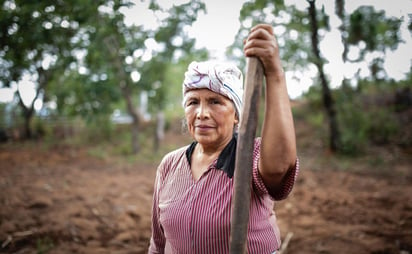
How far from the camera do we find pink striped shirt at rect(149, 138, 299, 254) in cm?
123

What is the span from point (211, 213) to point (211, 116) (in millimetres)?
429

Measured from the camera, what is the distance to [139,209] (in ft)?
16.5

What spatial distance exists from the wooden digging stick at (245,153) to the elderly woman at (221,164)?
0.04 meters

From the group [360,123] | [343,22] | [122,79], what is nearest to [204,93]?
[343,22]

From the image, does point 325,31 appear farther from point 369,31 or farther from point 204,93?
point 204,93

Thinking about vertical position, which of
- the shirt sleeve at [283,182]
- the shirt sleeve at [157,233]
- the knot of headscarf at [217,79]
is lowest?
the shirt sleeve at [157,233]

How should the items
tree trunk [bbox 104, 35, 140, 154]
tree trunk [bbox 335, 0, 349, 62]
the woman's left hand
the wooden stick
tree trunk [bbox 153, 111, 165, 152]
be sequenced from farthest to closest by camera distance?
tree trunk [bbox 153, 111, 165, 152] < tree trunk [bbox 104, 35, 140, 154] < tree trunk [bbox 335, 0, 349, 62] < the wooden stick < the woman's left hand

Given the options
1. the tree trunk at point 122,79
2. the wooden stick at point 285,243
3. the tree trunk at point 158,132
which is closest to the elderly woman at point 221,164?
the wooden stick at point 285,243

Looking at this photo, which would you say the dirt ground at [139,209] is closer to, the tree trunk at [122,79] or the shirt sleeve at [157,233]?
the shirt sleeve at [157,233]

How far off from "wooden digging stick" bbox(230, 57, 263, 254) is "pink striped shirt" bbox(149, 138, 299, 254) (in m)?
0.12

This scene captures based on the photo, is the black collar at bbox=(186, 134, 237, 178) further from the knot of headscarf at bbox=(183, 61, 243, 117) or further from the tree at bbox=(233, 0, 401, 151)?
the tree at bbox=(233, 0, 401, 151)

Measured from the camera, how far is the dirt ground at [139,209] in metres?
3.74

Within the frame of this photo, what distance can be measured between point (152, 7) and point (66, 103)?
44.4 ft

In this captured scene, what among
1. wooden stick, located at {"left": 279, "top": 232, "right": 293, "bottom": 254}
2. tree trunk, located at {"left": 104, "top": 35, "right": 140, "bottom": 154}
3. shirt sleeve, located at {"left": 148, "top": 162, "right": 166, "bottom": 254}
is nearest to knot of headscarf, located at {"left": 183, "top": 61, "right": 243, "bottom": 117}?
shirt sleeve, located at {"left": 148, "top": 162, "right": 166, "bottom": 254}
